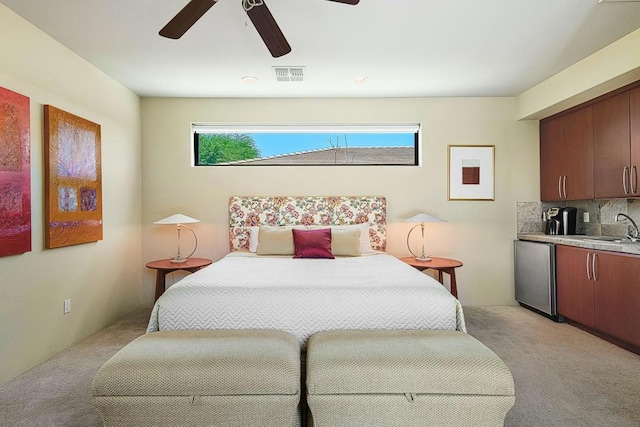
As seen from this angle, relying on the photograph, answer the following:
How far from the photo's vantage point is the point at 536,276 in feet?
13.9

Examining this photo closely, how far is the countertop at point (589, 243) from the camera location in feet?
10.4

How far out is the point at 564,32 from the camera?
299cm

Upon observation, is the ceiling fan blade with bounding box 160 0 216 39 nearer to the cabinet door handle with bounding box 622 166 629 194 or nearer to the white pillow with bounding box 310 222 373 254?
the white pillow with bounding box 310 222 373 254

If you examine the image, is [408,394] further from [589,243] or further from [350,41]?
[589,243]

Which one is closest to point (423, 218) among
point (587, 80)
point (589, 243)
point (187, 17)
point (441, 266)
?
point (441, 266)

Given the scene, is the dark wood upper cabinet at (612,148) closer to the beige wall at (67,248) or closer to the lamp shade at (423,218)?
the lamp shade at (423,218)

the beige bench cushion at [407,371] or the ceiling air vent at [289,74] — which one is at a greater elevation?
the ceiling air vent at [289,74]

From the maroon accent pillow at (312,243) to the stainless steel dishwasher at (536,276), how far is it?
225 centimetres

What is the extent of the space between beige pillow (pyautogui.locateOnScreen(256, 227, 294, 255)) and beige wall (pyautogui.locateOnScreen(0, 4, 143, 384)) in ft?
5.02

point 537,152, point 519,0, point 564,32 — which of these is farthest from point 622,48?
point 537,152

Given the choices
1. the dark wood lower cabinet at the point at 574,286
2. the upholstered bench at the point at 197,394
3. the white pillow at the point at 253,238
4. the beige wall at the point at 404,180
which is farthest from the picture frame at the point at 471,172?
the upholstered bench at the point at 197,394

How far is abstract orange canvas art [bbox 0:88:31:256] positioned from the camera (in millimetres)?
2572

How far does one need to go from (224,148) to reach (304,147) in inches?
38.9

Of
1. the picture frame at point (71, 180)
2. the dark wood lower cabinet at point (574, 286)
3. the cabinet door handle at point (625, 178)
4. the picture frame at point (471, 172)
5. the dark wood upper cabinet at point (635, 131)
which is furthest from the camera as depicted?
the picture frame at point (471, 172)
